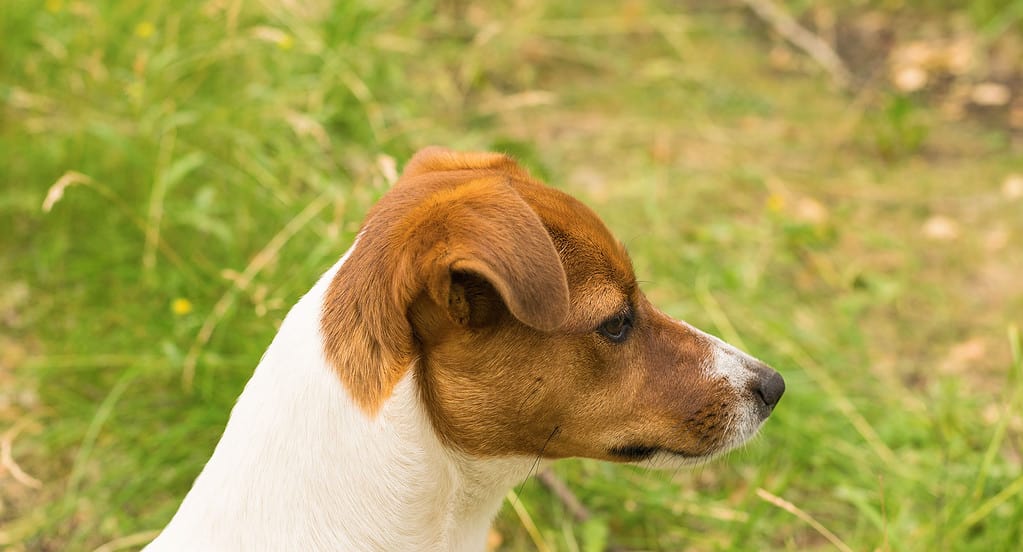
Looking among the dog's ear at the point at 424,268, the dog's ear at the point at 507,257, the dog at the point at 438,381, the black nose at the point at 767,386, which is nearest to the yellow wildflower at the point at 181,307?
the dog at the point at 438,381

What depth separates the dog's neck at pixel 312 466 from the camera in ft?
7.36

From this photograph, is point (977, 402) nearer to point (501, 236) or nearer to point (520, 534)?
point (520, 534)

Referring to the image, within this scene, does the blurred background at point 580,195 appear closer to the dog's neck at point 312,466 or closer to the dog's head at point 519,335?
the dog's head at point 519,335

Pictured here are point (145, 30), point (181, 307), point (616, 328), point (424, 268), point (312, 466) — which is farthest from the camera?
point (145, 30)

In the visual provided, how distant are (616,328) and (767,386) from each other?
0.47 meters

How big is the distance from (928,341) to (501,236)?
322cm

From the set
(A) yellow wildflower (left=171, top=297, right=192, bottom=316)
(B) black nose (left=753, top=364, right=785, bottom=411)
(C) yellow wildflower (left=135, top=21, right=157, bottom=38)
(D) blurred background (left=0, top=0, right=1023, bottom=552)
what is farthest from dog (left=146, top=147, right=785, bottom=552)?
(C) yellow wildflower (left=135, top=21, right=157, bottom=38)

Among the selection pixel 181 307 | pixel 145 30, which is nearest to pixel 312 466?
pixel 181 307

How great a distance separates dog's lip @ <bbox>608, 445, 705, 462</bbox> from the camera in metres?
2.54

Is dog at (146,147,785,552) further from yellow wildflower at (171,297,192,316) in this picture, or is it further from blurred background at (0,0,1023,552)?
yellow wildflower at (171,297,192,316)

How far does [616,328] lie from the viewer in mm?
2479

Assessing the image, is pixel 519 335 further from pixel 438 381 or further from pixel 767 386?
pixel 767 386

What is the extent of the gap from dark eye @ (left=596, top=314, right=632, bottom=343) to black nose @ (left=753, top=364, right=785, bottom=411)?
39 cm

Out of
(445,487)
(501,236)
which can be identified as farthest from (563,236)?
(445,487)
